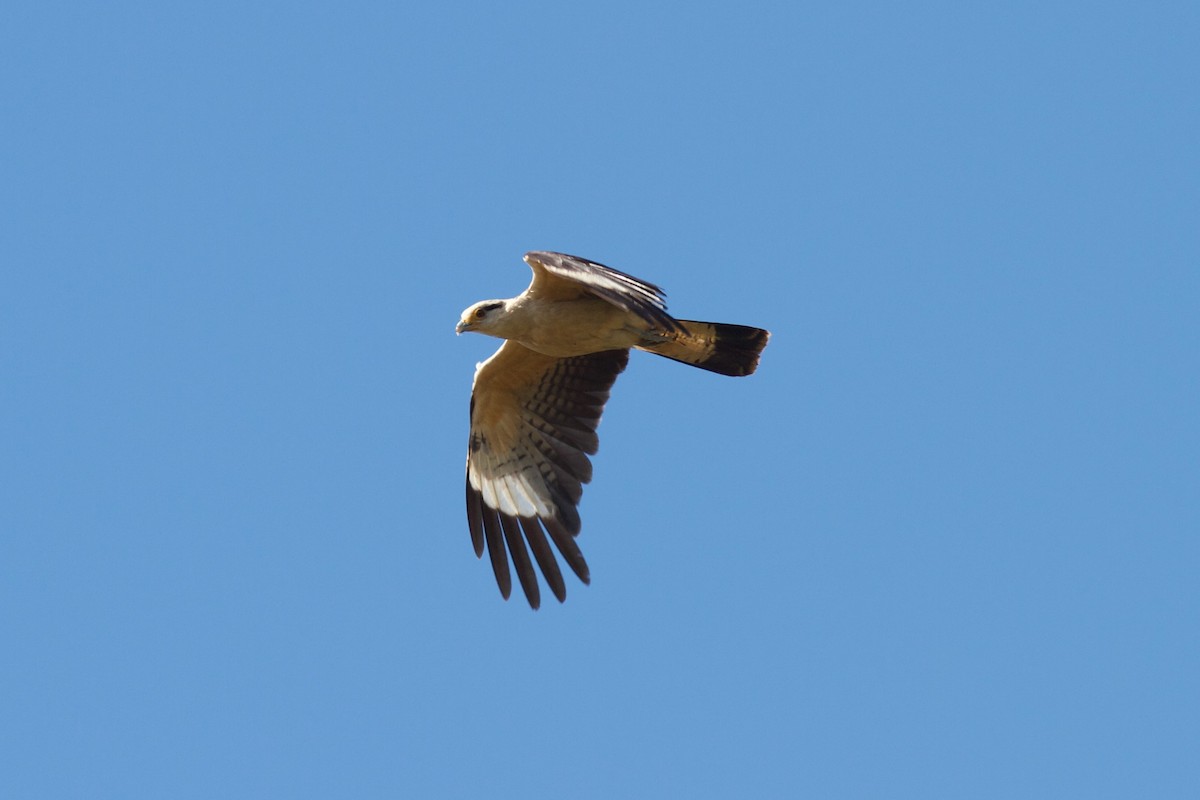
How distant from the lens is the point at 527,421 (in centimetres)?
1098

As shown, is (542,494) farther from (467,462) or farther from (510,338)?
(510,338)

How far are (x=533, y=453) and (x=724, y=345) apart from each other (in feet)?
5.79

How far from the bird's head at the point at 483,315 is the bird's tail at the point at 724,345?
117 cm

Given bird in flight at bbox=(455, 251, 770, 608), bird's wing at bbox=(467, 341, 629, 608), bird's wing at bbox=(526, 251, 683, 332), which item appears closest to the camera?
bird's wing at bbox=(526, 251, 683, 332)

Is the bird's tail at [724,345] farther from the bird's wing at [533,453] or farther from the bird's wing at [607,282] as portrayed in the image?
the bird's wing at [607,282]

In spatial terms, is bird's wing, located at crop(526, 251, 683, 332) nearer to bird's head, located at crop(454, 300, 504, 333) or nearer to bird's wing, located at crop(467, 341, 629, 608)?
bird's head, located at crop(454, 300, 504, 333)

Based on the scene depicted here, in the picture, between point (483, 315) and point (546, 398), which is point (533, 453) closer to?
point (546, 398)

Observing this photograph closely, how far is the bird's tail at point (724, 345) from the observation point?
10.3 m

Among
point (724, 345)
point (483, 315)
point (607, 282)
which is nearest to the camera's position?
point (607, 282)

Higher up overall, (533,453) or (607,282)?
(607,282)

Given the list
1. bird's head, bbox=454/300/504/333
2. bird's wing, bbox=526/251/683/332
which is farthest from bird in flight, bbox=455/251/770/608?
bird's wing, bbox=526/251/683/332

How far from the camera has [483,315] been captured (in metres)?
9.77

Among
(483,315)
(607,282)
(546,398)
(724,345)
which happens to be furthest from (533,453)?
(607,282)

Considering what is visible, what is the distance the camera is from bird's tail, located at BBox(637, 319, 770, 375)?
33.8ft
